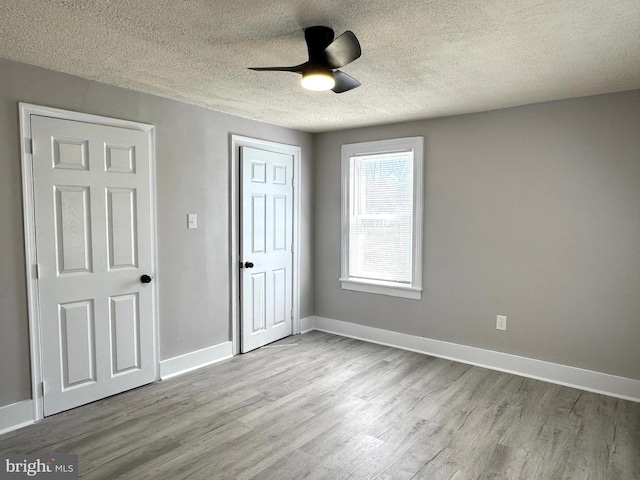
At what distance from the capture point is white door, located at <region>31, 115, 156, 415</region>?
2.80 meters

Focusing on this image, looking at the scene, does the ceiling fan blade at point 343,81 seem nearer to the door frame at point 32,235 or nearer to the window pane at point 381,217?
the door frame at point 32,235

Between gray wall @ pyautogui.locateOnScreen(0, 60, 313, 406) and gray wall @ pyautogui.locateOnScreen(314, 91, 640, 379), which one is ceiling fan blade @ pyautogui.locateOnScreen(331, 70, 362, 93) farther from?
gray wall @ pyautogui.locateOnScreen(314, 91, 640, 379)

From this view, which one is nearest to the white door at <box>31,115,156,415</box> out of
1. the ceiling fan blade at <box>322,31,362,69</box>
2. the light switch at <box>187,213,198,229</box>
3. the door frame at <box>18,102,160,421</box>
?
the door frame at <box>18,102,160,421</box>

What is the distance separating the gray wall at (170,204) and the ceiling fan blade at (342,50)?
6.26 feet

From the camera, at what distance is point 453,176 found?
3.98 metres

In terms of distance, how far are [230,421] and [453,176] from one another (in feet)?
9.52

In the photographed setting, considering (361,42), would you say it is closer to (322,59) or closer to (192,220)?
(322,59)

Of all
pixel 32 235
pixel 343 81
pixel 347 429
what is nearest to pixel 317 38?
pixel 343 81

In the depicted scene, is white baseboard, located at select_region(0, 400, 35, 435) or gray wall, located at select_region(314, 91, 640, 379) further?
gray wall, located at select_region(314, 91, 640, 379)

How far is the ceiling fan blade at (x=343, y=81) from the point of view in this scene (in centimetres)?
224

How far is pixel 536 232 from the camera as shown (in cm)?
354

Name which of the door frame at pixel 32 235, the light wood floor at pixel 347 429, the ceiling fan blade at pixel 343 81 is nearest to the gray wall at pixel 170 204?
the door frame at pixel 32 235

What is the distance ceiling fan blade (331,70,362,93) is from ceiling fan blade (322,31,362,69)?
11 centimetres

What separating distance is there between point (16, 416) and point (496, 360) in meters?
3.77
